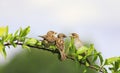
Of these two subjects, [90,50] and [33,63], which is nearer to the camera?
[90,50]

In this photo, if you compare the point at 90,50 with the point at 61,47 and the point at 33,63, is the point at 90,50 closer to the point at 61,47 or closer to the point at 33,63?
the point at 61,47

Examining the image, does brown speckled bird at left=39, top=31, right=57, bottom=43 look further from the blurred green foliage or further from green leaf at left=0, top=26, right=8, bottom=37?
the blurred green foliage

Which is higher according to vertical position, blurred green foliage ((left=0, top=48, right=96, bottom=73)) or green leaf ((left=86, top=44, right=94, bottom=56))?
green leaf ((left=86, top=44, right=94, bottom=56))

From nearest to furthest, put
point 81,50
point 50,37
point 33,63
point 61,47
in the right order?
point 61,47
point 50,37
point 81,50
point 33,63

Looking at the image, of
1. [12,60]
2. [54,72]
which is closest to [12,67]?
[12,60]

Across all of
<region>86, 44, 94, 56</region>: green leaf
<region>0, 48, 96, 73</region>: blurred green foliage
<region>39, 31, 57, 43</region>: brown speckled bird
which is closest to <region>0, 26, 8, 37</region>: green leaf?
<region>39, 31, 57, 43</region>: brown speckled bird

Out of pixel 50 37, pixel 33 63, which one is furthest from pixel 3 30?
pixel 33 63

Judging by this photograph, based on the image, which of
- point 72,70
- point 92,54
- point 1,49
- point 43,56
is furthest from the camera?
point 43,56

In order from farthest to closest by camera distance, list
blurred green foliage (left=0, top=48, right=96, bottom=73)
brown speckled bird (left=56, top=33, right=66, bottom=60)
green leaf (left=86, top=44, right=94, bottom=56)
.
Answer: blurred green foliage (left=0, top=48, right=96, bottom=73), green leaf (left=86, top=44, right=94, bottom=56), brown speckled bird (left=56, top=33, right=66, bottom=60)

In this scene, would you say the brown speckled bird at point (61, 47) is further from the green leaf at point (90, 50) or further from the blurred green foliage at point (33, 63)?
the blurred green foliage at point (33, 63)

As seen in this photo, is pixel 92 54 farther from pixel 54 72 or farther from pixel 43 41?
pixel 54 72

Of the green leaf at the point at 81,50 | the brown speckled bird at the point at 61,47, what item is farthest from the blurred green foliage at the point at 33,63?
the brown speckled bird at the point at 61,47
